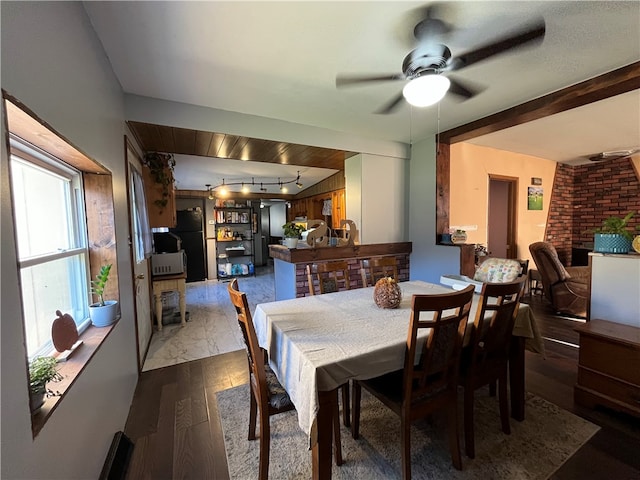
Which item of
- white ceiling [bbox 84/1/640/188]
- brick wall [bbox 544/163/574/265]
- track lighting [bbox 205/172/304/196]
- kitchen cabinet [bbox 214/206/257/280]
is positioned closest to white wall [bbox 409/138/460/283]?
white ceiling [bbox 84/1/640/188]

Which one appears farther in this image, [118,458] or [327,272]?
[327,272]

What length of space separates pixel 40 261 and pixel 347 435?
74.7 inches

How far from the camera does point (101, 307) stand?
1585 millimetres

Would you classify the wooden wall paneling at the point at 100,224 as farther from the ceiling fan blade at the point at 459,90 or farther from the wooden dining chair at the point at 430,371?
the ceiling fan blade at the point at 459,90

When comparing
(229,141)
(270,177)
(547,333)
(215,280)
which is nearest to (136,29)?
(229,141)

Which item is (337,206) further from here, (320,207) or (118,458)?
(118,458)

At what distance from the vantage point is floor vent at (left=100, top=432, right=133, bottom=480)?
141 centimetres

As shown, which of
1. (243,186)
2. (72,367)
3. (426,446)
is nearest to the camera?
(72,367)

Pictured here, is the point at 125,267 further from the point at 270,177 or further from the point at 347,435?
the point at 270,177

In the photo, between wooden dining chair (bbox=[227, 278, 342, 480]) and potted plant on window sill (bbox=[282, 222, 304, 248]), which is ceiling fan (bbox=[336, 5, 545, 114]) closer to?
wooden dining chair (bbox=[227, 278, 342, 480])

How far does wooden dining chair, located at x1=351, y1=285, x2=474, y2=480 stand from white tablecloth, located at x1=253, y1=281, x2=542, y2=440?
11 cm

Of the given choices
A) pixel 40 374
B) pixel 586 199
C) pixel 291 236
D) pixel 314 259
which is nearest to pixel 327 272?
pixel 314 259

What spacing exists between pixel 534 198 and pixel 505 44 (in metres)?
4.54

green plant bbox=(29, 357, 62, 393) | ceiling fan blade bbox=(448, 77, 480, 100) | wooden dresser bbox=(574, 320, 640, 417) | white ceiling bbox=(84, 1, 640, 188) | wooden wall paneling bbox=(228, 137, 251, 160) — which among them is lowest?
wooden dresser bbox=(574, 320, 640, 417)
